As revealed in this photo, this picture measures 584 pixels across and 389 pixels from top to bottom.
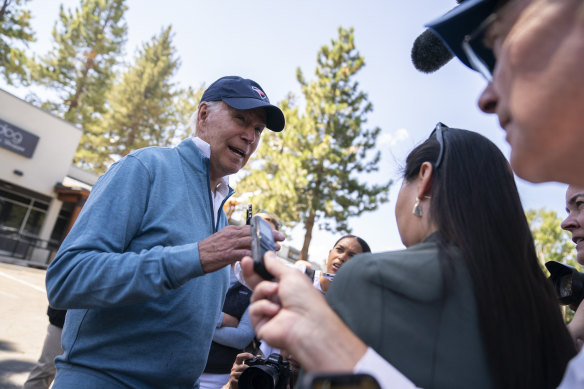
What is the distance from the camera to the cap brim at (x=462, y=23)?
2.99 ft

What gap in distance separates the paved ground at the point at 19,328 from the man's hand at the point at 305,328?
4.87 m

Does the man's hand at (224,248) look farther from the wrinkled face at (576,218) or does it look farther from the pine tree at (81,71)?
the pine tree at (81,71)

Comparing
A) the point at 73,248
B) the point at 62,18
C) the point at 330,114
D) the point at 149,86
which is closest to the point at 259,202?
the point at 330,114

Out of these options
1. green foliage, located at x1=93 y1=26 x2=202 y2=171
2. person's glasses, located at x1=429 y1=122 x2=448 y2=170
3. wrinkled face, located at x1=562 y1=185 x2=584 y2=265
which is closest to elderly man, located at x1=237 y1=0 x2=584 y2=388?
person's glasses, located at x1=429 y1=122 x2=448 y2=170

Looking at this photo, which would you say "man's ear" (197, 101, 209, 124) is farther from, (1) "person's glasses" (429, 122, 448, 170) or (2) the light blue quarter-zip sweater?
(1) "person's glasses" (429, 122, 448, 170)

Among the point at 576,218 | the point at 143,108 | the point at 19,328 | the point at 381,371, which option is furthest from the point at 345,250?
the point at 143,108

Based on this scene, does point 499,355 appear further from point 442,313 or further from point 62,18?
point 62,18

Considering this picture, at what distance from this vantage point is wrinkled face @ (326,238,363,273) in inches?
170

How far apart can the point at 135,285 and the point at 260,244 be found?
642 millimetres

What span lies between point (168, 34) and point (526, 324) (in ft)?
107

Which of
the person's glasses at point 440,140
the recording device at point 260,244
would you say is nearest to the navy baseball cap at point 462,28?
the person's glasses at point 440,140

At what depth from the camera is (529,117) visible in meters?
0.74

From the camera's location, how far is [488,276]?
0.92 m

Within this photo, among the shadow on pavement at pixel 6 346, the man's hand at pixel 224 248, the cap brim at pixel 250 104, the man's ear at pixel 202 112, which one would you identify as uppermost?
the cap brim at pixel 250 104
